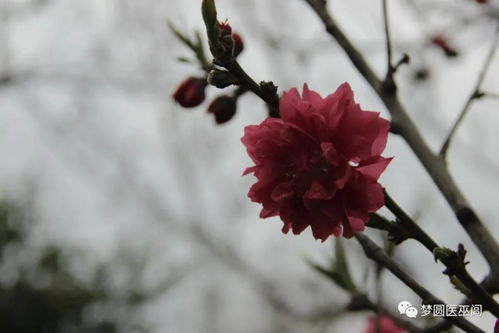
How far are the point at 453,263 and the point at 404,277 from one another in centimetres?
11

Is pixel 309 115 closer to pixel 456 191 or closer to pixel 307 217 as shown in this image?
pixel 307 217

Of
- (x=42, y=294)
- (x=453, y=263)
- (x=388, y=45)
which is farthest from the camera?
(x=42, y=294)

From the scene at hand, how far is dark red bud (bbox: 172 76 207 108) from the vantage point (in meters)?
1.17

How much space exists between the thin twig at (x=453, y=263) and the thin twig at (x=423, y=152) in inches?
5.4

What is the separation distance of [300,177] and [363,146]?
0.27 feet

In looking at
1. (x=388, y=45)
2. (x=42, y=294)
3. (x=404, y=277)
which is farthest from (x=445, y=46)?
(x=42, y=294)

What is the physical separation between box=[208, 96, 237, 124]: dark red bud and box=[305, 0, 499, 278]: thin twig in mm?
218

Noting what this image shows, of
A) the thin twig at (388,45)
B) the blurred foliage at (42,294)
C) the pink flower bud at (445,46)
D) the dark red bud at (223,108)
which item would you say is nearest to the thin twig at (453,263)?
the thin twig at (388,45)

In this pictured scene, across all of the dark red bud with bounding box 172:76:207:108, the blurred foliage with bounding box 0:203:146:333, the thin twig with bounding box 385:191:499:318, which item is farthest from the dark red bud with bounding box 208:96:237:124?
the blurred foliage with bounding box 0:203:146:333

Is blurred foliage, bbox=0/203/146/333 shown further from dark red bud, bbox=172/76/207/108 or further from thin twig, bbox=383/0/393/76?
thin twig, bbox=383/0/393/76

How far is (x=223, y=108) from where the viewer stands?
115 centimetres

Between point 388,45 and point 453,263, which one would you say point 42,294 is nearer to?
point 388,45

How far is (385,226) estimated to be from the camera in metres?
0.71

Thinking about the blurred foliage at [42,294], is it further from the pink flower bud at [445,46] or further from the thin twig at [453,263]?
the thin twig at [453,263]
